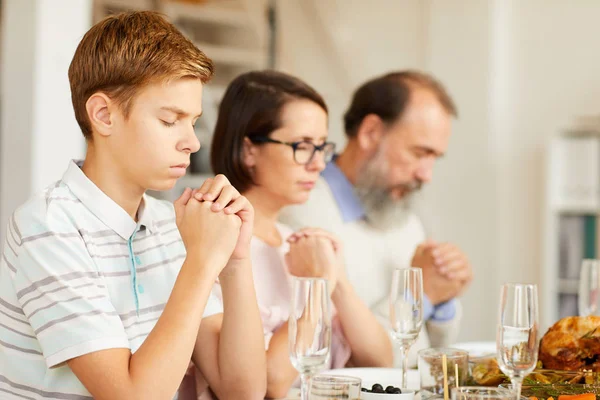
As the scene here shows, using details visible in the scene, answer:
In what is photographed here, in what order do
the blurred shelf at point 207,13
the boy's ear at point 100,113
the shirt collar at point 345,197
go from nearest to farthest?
the boy's ear at point 100,113
the shirt collar at point 345,197
the blurred shelf at point 207,13

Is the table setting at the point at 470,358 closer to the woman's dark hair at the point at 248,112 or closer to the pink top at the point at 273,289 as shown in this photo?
the pink top at the point at 273,289

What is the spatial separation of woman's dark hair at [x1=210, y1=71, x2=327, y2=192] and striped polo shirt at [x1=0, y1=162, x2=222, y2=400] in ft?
1.52

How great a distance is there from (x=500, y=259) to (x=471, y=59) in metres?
1.11

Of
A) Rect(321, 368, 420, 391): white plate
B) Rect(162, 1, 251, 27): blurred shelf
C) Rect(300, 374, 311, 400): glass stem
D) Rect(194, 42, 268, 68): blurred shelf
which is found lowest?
Rect(321, 368, 420, 391): white plate

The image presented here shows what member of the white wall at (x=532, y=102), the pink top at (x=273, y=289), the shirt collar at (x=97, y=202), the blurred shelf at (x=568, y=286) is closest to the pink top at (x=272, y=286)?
the pink top at (x=273, y=289)

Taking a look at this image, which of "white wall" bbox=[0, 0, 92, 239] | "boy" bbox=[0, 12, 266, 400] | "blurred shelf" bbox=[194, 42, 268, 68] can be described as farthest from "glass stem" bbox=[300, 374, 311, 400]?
"blurred shelf" bbox=[194, 42, 268, 68]

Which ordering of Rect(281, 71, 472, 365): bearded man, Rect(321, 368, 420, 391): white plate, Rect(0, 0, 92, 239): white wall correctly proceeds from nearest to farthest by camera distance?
Rect(321, 368, 420, 391): white plate, Rect(281, 71, 472, 365): bearded man, Rect(0, 0, 92, 239): white wall

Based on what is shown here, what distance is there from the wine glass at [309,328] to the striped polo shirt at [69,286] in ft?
0.87

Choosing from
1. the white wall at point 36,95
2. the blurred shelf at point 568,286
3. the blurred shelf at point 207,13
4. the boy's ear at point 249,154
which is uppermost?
the blurred shelf at point 207,13

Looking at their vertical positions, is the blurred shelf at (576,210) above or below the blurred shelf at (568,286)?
above

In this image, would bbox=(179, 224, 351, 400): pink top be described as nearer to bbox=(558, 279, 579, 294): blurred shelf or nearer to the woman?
the woman

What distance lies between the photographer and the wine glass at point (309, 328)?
109 centimetres

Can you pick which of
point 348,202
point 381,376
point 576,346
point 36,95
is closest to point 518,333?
point 576,346

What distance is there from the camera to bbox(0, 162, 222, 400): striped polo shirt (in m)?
1.13
